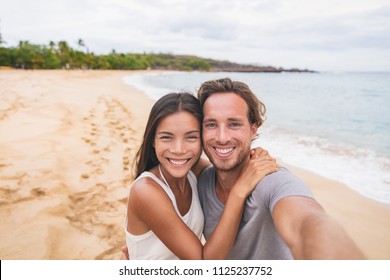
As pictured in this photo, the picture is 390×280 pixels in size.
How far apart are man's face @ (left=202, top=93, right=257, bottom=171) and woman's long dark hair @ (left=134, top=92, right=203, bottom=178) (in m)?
0.10

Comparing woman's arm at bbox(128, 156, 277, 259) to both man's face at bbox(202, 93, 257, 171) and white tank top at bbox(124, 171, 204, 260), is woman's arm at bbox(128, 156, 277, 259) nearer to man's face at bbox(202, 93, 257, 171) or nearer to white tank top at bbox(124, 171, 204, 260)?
white tank top at bbox(124, 171, 204, 260)

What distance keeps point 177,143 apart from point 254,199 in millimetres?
651

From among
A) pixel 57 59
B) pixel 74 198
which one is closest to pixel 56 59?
pixel 57 59

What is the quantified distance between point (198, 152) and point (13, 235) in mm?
1953

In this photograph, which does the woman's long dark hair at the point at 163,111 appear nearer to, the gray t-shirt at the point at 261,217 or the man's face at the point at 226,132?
the man's face at the point at 226,132

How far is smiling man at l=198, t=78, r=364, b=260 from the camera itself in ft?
4.30

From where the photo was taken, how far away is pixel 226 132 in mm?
2117

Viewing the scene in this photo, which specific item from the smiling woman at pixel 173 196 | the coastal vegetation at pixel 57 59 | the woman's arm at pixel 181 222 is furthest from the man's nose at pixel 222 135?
the coastal vegetation at pixel 57 59

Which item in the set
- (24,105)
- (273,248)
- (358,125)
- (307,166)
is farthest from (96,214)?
(358,125)

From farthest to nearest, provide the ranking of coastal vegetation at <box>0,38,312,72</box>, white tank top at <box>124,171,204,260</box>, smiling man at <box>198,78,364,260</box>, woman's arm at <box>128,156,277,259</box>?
coastal vegetation at <box>0,38,312,72</box>
white tank top at <box>124,171,204,260</box>
woman's arm at <box>128,156,277,259</box>
smiling man at <box>198,78,364,260</box>

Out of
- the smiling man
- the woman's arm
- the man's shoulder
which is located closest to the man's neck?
the smiling man
